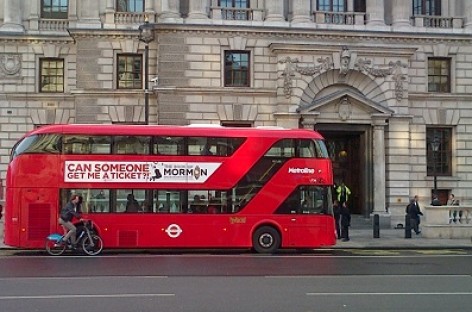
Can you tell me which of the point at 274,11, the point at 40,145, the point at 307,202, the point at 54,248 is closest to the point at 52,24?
the point at 274,11

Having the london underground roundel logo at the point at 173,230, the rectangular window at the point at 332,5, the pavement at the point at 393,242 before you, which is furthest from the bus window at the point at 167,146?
the rectangular window at the point at 332,5

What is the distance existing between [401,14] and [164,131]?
57.2ft

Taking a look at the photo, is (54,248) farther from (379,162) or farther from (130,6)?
(379,162)

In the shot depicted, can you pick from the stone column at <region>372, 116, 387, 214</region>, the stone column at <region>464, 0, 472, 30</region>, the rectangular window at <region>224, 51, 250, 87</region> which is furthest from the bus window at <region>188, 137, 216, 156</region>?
the stone column at <region>464, 0, 472, 30</region>

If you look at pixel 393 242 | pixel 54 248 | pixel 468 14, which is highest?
pixel 468 14

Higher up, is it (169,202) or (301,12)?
(301,12)

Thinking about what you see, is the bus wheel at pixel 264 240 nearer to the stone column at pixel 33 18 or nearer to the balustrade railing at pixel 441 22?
the balustrade railing at pixel 441 22

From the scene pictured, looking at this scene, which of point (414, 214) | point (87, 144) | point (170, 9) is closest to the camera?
point (87, 144)

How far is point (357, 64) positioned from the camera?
102ft

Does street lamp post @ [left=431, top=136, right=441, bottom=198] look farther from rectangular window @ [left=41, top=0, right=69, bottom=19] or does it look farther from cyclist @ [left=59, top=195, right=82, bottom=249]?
rectangular window @ [left=41, top=0, right=69, bottom=19]

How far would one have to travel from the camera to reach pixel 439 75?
3300 cm

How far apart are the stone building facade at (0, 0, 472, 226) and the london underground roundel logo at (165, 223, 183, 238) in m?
11.4

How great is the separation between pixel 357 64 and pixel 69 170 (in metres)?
16.9

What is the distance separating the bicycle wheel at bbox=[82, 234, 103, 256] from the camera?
63.7 feet
